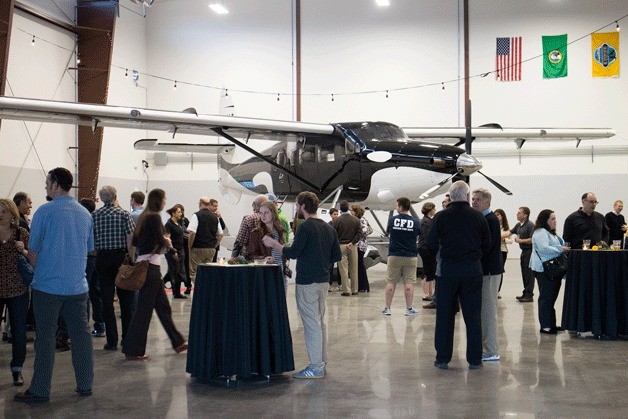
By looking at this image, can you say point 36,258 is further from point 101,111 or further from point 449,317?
point 101,111

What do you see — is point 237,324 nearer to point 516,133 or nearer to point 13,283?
point 13,283

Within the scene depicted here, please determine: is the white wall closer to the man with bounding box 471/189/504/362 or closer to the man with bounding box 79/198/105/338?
the man with bounding box 79/198/105/338

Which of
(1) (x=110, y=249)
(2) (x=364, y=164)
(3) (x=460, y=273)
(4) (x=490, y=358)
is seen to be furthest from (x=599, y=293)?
(2) (x=364, y=164)

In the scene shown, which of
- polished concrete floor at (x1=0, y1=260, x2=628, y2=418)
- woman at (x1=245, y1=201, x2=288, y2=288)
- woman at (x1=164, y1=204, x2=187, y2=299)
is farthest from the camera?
woman at (x1=164, y1=204, x2=187, y2=299)

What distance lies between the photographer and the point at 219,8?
952 inches

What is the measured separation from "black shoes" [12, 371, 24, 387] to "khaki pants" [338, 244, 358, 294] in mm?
7180

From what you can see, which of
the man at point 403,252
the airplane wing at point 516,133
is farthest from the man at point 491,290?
the airplane wing at point 516,133

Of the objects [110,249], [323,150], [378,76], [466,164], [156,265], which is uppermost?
[378,76]

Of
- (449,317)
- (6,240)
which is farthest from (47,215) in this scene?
(449,317)

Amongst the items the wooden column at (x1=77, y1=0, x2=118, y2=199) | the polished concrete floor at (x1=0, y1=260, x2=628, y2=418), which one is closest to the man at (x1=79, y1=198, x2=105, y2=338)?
the polished concrete floor at (x1=0, y1=260, x2=628, y2=418)

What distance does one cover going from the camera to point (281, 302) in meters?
5.85

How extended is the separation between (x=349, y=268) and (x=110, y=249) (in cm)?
586

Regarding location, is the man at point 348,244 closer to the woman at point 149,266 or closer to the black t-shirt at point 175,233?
the black t-shirt at point 175,233

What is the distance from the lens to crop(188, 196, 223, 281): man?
1230 cm
